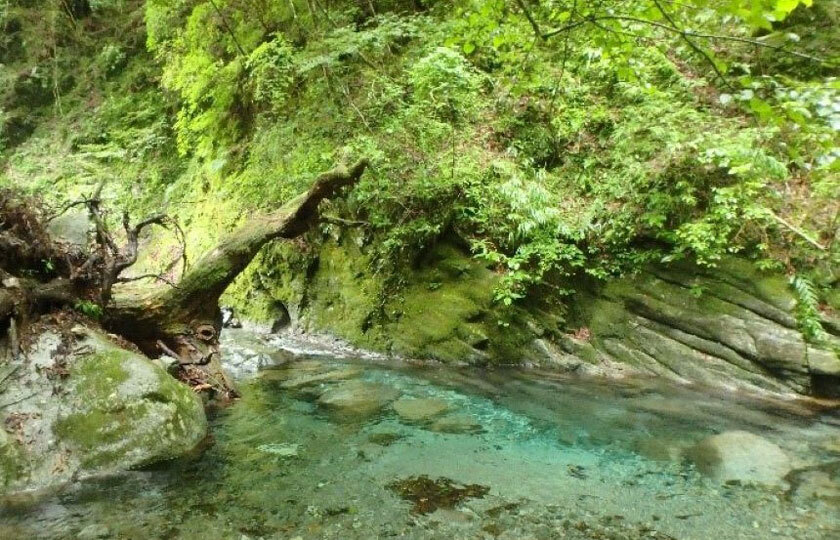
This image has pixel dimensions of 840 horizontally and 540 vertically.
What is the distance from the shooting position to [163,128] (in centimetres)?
1591

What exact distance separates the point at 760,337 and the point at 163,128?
611 inches

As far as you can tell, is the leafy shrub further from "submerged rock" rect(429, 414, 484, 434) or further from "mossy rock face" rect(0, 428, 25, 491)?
"mossy rock face" rect(0, 428, 25, 491)

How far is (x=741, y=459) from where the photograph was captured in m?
4.95

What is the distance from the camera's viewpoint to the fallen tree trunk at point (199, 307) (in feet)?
20.7

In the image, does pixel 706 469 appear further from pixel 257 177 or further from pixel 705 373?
pixel 257 177

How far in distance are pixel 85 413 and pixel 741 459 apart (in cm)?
572

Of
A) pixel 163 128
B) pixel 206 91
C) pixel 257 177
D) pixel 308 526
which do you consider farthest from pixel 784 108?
pixel 163 128

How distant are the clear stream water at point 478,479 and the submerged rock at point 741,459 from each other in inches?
4.7

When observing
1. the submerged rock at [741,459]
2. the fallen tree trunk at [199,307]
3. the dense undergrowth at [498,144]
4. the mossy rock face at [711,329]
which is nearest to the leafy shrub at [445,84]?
the dense undergrowth at [498,144]

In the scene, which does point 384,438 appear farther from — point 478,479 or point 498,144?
point 498,144

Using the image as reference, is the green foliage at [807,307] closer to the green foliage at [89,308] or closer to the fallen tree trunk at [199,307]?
the fallen tree trunk at [199,307]

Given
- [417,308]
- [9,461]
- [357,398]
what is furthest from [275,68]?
[9,461]

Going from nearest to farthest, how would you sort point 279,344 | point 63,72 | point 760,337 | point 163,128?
point 760,337, point 279,344, point 163,128, point 63,72

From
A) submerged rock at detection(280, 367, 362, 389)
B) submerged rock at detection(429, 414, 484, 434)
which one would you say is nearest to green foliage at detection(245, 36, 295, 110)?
submerged rock at detection(280, 367, 362, 389)
